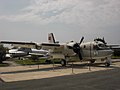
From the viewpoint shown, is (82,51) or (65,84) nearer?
(65,84)

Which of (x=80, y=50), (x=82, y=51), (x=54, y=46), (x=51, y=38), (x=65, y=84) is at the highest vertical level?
(x=51, y=38)

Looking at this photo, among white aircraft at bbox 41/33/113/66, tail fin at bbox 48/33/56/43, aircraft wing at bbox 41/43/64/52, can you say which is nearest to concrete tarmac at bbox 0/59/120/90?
white aircraft at bbox 41/33/113/66

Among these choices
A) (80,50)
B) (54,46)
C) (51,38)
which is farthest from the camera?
(51,38)

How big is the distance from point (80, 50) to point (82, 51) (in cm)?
33

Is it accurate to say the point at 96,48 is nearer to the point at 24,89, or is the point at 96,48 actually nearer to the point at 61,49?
the point at 61,49

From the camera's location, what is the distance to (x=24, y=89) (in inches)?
530

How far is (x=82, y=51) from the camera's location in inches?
1335

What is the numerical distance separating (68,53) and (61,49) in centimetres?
132

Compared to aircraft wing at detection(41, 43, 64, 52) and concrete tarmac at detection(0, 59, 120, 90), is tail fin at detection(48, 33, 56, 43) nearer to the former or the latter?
aircraft wing at detection(41, 43, 64, 52)

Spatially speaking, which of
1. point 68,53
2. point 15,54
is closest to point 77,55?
point 68,53

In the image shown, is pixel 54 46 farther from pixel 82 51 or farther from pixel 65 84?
pixel 65 84

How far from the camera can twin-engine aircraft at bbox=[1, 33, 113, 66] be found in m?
A: 31.8

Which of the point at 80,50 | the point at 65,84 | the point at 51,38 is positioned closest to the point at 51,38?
the point at 51,38

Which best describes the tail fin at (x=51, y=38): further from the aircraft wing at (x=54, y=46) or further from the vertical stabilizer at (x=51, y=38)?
the aircraft wing at (x=54, y=46)
